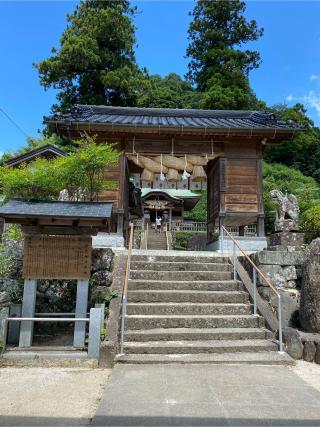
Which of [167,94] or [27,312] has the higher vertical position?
[167,94]

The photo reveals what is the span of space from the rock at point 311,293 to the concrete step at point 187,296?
45.7 inches

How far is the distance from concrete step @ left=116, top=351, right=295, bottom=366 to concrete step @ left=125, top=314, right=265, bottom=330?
2.84 feet

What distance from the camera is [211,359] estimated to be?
5.54 meters

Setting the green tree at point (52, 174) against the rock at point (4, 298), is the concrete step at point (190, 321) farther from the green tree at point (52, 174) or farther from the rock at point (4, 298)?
the green tree at point (52, 174)

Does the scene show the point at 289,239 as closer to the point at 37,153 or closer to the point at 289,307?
the point at 289,307

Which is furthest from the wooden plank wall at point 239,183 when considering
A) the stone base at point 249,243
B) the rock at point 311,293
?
the rock at point 311,293

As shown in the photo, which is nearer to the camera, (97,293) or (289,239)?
(97,293)

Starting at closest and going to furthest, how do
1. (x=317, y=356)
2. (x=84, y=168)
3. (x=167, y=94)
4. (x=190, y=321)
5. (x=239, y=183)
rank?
(x=317, y=356) → (x=190, y=321) → (x=84, y=168) → (x=239, y=183) → (x=167, y=94)

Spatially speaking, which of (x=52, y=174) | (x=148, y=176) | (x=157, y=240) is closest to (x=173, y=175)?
(x=148, y=176)

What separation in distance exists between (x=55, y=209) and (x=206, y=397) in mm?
3958

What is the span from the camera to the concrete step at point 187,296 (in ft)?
23.4

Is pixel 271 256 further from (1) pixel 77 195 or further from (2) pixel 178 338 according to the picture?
(1) pixel 77 195

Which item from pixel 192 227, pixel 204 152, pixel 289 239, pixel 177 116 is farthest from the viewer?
pixel 192 227

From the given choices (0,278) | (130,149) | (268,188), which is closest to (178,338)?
(0,278)
